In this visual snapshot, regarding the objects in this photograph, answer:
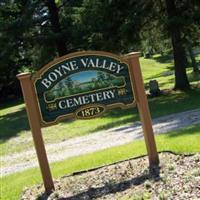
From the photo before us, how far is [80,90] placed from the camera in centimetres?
788

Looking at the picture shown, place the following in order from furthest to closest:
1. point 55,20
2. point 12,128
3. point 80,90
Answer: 1. point 55,20
2. point 12,128
3. point 80,90

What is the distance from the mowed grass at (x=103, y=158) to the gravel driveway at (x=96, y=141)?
1.02 meters

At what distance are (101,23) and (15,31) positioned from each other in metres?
5.41

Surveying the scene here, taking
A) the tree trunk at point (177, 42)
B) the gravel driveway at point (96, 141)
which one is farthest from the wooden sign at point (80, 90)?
the tree trunk at point (177, 42)

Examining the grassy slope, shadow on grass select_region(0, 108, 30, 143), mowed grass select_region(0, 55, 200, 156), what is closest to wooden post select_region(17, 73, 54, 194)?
the grassy slope

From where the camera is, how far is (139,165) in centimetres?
812

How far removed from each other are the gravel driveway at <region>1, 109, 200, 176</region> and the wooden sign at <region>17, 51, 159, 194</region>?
4.05 metres

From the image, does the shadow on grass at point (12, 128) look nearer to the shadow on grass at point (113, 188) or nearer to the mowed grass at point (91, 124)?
the mowed grass at point (91, 124)

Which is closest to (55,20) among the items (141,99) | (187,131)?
(187,131)

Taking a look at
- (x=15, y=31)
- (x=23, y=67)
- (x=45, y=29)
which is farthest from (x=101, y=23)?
(x=23, y=67)

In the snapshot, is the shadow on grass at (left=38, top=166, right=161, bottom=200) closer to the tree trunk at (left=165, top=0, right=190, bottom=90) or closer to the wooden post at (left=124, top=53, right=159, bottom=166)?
the wooden post at (left=124, top=53, right=159, bottom=166)

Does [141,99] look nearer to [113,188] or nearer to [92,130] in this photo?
[113,188]

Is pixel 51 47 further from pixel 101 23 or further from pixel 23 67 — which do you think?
pixel 23 67

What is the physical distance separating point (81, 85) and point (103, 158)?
255 cm
